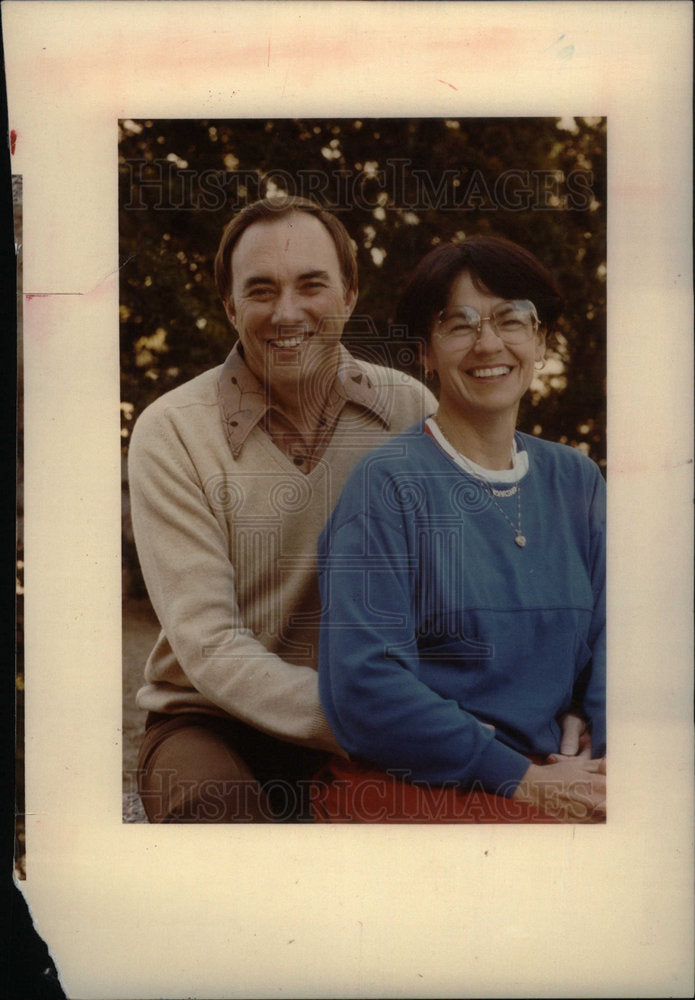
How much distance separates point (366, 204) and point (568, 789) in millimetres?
1529

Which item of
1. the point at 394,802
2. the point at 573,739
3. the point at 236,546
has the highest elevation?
the point at 236,546

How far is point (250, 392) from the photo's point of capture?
8.13 ft

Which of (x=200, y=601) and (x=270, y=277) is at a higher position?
(x=270, y=277)

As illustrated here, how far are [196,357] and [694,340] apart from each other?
1.25 meters

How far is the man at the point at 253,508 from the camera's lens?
2443 millimetres

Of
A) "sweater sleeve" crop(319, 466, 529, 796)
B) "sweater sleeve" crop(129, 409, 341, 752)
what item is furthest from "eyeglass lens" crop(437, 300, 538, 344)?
"sweater sleeve" crop(129, 409, 341, 752)

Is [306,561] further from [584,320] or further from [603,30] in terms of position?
[603,30]

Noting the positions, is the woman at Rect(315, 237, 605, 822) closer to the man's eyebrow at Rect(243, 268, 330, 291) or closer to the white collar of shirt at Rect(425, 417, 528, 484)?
the white collar of shirt at Rect(425, 417, 528, 484)

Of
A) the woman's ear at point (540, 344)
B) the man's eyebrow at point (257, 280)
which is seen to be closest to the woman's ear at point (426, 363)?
the woman's ear at point (540, 344)

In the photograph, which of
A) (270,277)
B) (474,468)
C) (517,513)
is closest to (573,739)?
(517,513)

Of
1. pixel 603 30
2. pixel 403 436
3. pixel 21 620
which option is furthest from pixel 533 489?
pixel 21 620

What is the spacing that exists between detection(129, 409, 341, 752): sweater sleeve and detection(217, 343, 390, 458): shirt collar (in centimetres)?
14

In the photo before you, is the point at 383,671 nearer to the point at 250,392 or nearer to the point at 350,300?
the point at 250,392

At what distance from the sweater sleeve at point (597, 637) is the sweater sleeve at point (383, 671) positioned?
0.22 m
